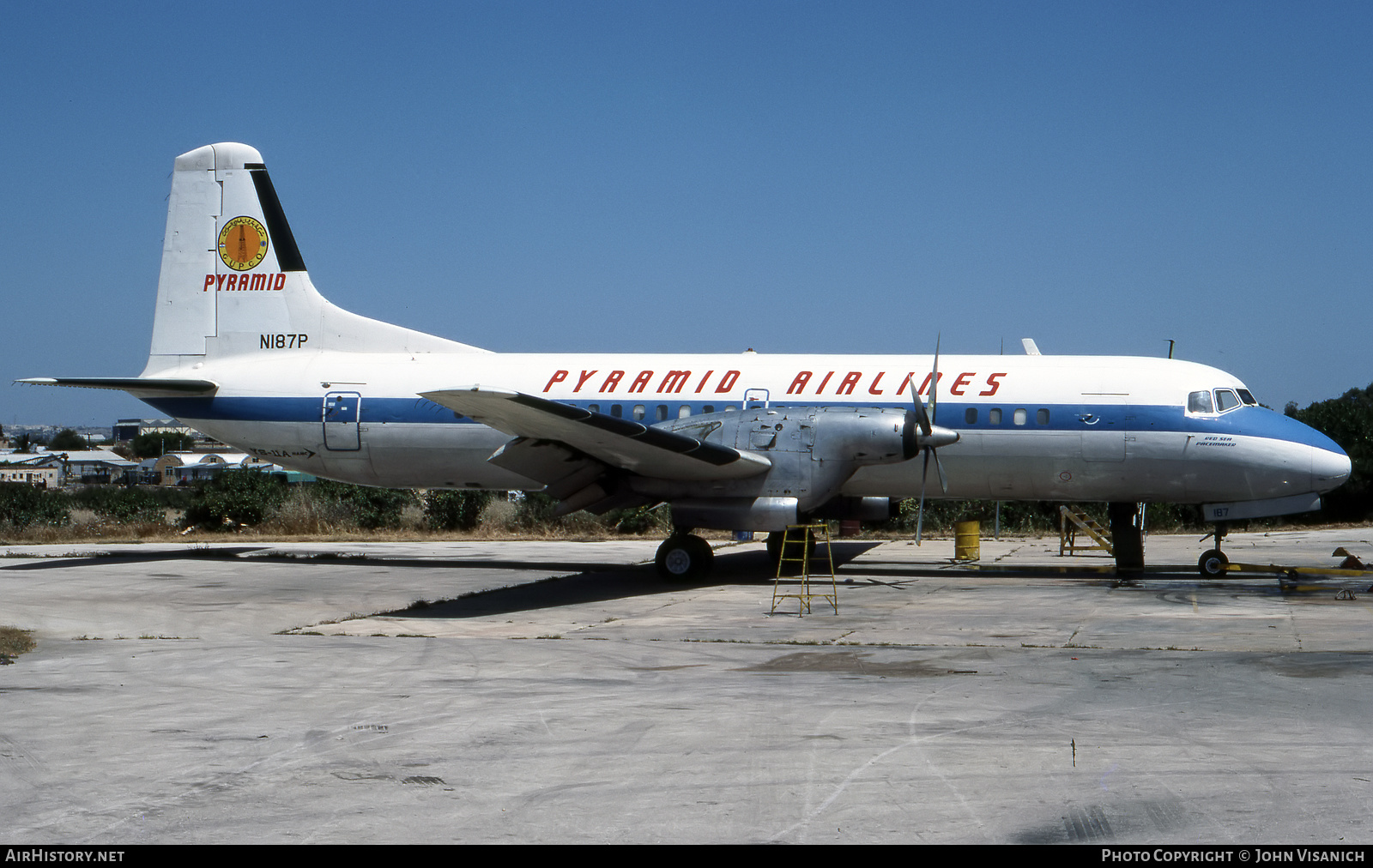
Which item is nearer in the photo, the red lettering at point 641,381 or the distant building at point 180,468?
the red lettering at point 641,381

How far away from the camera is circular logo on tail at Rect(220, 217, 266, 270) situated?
23.0 metres

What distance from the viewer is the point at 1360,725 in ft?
26.5

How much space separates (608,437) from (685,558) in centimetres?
294

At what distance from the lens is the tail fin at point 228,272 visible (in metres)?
22.7

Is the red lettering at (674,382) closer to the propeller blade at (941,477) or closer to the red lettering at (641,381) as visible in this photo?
the red lettering at (641,381)

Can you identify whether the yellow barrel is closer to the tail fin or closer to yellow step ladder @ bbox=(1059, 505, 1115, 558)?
yellow step ladder @ bbox=(1059, 505, 1115, 558)

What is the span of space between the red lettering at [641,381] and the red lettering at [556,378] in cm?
127

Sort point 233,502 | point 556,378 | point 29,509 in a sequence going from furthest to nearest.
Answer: point 29,509, point 233,502, point 556,378

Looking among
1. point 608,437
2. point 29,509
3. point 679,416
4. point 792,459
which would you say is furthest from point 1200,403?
point 29,509

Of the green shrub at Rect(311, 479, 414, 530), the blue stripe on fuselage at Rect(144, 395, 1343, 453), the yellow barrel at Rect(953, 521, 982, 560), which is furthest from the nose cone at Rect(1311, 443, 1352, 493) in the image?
the green shrub at Rect(311, 479, 414, 530)

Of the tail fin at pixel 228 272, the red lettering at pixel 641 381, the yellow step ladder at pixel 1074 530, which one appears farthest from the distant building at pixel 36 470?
the yellow step ladder at pixel 1074 530

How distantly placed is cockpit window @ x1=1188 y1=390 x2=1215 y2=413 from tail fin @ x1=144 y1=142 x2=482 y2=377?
609 inches

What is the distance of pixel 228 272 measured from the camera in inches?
906

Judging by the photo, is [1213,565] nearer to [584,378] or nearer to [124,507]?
[584,378]
